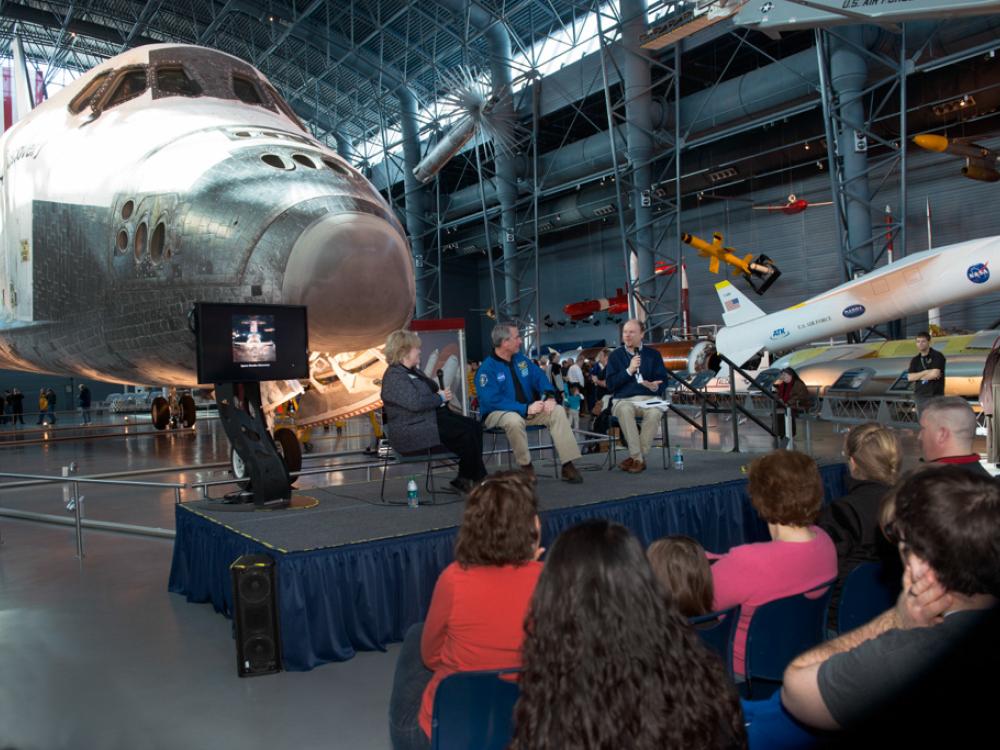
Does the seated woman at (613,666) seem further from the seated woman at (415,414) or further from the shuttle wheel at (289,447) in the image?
the shuttle wheel at (289,447)

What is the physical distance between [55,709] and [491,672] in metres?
2.73

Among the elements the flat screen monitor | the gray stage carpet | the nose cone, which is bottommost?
the gray stage carpet

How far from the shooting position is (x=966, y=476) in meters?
1.69

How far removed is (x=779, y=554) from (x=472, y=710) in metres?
1.37

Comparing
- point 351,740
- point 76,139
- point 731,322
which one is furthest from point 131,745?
point 731,322

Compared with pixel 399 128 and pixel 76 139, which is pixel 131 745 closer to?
pixel 76 139

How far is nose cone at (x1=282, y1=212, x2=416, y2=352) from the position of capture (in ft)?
17.2

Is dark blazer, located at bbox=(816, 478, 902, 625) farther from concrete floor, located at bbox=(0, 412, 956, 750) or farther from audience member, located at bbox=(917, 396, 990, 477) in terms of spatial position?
concrete floor, located at bbox=(0, 412, 956, 750)

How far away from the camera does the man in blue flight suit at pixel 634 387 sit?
7180mm

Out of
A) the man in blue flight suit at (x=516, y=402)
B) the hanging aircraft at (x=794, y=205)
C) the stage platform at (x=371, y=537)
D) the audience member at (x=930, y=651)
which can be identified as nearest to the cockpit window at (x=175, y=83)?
the man in blue flight suit at (x=516, y=402)

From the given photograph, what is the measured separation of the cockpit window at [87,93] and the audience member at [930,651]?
7.75m

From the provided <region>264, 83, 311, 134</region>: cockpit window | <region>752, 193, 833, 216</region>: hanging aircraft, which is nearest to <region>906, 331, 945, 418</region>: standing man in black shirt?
<region>264, 83, 311, 134</region>: cockpit window

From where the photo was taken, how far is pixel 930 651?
1.50 meters

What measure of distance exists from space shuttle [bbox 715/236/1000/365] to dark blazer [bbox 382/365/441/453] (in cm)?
1414
